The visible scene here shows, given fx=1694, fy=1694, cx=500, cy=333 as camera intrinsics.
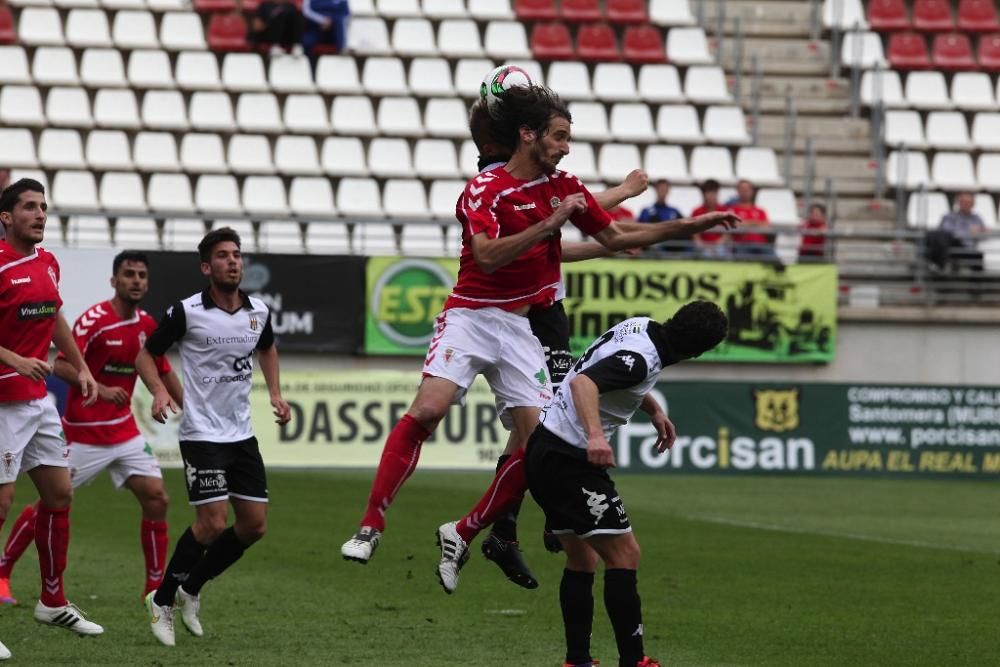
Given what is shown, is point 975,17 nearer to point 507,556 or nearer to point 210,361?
point 210,361

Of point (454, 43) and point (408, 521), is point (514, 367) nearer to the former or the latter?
point (408, 521)

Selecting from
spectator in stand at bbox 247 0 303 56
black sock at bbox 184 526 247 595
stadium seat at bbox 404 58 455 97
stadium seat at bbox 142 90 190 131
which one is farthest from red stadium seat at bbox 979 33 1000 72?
black sock at bbox 184 526 247 595

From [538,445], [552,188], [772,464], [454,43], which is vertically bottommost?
[772,464]

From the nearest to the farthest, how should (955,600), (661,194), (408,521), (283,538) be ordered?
(955,600) < (283,538) < (408,521) < (661,194)

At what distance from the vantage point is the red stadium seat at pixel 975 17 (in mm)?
30688

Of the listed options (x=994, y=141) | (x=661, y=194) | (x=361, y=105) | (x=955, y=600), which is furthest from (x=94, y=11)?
(x=955, y=600)

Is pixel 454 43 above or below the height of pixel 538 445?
above

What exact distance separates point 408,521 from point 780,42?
16.8 m

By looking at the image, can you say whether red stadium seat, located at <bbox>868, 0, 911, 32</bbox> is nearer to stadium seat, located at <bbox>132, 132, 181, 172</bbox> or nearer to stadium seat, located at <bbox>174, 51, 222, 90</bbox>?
A: stadium seat, located at <bbox>174, 51, 222, 90</bbox>

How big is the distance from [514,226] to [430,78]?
19900mm

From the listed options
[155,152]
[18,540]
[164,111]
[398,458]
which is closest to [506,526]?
[398,458]

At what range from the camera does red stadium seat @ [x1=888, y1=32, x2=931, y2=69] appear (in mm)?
30047

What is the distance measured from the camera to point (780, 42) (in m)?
30.6

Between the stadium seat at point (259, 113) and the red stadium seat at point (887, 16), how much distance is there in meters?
11.1
